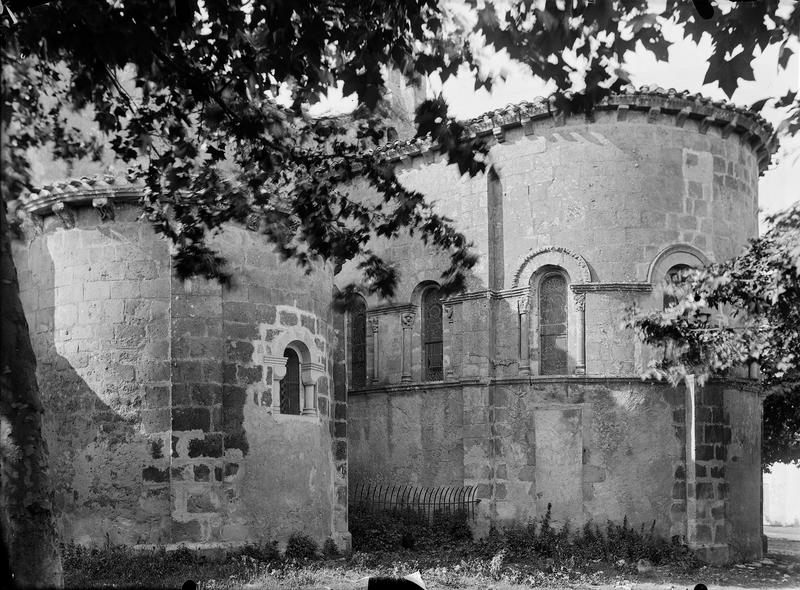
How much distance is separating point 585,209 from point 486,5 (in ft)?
38.4

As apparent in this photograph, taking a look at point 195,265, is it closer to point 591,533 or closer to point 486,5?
point 486,5

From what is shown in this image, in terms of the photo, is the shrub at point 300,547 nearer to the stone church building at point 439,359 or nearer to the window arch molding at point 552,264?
the stone church building at point 439,359

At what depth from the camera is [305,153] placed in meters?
10.1

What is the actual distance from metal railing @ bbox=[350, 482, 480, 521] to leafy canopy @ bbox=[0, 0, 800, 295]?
10.3 meters

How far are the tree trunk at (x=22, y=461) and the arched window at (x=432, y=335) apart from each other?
13.6 m

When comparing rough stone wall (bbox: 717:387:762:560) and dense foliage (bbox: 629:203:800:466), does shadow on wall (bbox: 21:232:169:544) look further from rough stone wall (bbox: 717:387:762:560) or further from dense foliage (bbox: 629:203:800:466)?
rough stone wall (bbox: 717:387:762:560)

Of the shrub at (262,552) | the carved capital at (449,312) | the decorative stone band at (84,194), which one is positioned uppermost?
the decorative stone band at (84,194)

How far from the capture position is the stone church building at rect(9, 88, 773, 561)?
14820mm

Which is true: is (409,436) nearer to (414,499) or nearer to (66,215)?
(414,499)

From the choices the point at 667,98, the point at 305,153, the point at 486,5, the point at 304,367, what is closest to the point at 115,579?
the point at 304,367

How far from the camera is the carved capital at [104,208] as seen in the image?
15.0 m

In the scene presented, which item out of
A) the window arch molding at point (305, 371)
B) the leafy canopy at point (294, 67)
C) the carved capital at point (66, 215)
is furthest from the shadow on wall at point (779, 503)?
the leafy canopy at point (294, 67)

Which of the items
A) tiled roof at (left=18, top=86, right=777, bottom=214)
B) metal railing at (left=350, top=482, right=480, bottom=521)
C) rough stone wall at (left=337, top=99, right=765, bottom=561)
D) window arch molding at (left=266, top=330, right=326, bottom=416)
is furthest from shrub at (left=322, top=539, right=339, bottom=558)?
tiled roof at (left=18, top=86, right=777, bottom=214)

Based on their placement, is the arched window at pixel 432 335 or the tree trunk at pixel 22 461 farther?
the arched window at pixel 432 335
